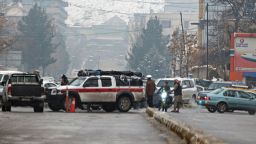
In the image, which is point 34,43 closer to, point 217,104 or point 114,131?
point 217,104

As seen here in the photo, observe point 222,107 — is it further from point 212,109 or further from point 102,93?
point 102,93

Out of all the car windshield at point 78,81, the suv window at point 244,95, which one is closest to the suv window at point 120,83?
the car windshield at point 78,81

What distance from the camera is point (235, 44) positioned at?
55469mm

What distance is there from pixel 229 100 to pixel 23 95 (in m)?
13.4

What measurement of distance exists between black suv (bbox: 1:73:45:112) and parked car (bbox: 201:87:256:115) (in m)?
11.6

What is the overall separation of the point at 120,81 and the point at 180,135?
16.5m

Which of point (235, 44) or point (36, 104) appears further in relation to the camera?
point (235, 44)

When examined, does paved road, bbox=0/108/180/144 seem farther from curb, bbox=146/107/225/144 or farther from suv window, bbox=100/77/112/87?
suv window, bbox=100/77/112/87

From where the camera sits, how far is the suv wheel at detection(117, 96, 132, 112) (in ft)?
107

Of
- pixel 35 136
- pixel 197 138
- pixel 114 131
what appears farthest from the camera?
pixel 114 131

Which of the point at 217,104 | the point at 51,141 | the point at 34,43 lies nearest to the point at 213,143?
the point at 51,141

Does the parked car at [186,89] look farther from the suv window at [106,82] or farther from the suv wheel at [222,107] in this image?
the suv window at [106,82]

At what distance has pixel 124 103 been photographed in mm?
32625

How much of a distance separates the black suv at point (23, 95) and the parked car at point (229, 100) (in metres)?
11.6
